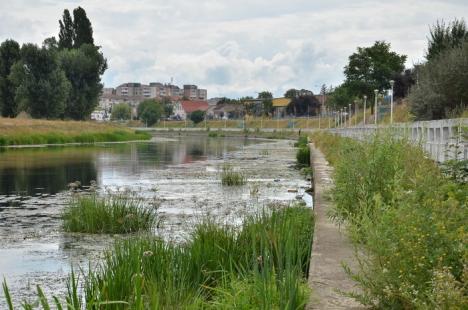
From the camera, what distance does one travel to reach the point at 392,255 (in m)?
5.25

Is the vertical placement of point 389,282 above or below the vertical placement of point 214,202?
above

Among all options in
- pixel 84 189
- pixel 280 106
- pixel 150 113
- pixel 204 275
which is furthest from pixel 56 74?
pixel 280 106

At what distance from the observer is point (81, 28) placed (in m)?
90.1

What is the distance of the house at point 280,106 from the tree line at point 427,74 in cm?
6838

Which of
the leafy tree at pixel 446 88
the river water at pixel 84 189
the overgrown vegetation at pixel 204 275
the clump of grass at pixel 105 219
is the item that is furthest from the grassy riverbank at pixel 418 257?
the leafy tree at pixel 446 88

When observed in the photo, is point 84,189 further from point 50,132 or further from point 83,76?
point 83,76

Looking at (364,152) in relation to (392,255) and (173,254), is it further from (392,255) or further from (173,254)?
(392,255)

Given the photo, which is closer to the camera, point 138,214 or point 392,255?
point 392,255

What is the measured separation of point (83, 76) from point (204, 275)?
7638 centimetres

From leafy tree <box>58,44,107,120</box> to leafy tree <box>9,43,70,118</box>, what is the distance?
4891 mm

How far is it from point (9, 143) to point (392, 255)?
5432 centimetres

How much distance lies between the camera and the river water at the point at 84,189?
10875 mm

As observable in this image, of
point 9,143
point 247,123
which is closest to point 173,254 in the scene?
point 9,143

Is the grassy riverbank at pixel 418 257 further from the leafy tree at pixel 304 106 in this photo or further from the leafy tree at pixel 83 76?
the leafy tree at pixel 304 106
